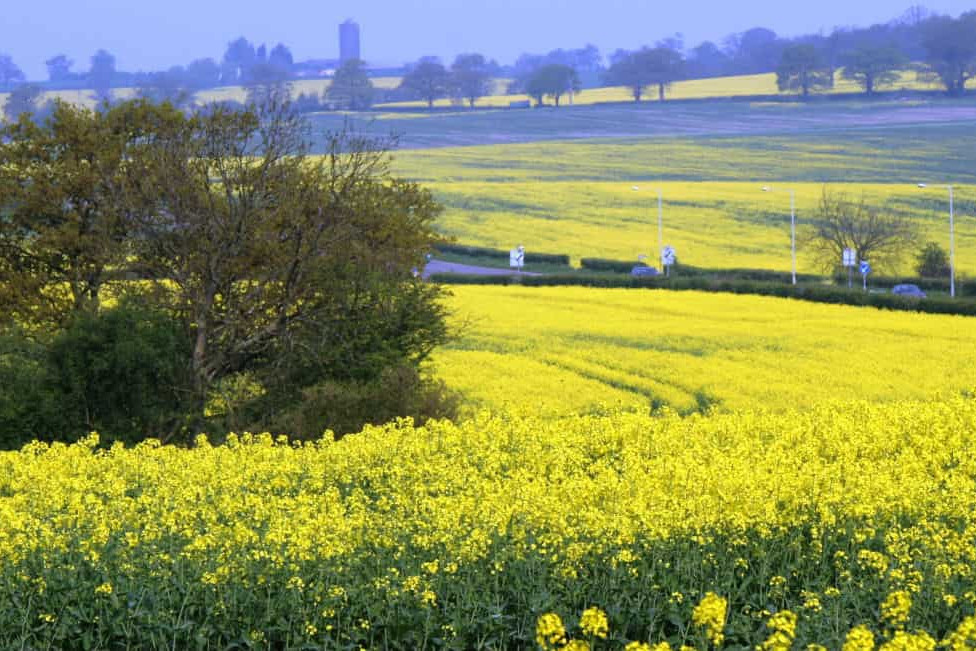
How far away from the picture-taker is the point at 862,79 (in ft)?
614

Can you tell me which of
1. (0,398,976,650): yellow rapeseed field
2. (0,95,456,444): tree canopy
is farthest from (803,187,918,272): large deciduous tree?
(0,398,976,650): yellow rapeseed field

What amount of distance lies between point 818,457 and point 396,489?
4733 millimetres

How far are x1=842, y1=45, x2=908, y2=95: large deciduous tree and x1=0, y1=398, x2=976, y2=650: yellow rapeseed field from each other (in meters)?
175

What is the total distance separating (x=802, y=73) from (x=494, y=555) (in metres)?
184

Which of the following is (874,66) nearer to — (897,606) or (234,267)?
(234,267)

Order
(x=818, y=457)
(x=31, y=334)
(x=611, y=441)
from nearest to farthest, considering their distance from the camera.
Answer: (x=818, y=457) < (x=611, y=441) < (x=31, y=334)

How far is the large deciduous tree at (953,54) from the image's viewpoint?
180125 millimetres

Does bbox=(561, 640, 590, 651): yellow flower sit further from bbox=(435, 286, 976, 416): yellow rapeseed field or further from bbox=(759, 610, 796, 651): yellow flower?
bbox=(435, 286, 976, 416): yellow rapeseed field

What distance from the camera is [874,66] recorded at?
183 metres

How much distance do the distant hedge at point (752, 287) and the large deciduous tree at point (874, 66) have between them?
436ft

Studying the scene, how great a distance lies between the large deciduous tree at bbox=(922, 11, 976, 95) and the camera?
180 m

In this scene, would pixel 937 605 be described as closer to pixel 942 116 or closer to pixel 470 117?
pixel 942 116

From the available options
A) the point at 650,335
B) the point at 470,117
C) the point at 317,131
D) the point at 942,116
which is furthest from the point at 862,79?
the point at 650,335

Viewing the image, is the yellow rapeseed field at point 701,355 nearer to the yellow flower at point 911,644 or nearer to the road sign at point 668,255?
the yellow flower at point 911,644
